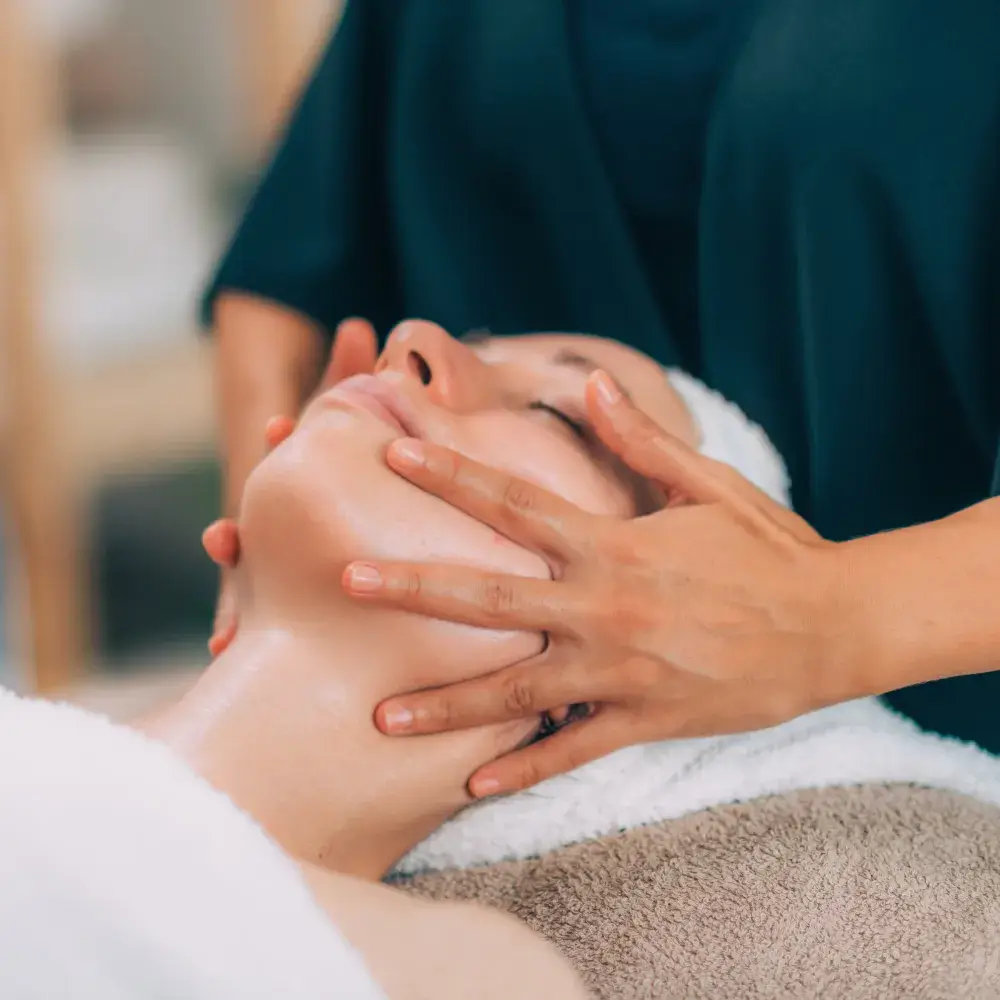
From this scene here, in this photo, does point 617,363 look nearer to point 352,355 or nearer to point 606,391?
point 606,391

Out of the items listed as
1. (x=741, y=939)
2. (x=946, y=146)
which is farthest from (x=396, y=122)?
(x=741, y=939)

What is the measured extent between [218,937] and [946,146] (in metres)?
0.68

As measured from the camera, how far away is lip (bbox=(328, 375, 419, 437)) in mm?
732

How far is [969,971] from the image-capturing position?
25.7 inches

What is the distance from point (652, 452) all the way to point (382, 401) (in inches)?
6.9

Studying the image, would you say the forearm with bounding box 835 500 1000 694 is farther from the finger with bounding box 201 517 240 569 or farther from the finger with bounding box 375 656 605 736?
the finger with bounding box 201 517 240 569

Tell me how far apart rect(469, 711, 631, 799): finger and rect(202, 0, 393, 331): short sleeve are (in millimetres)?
580

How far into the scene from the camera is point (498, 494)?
2.24 feet

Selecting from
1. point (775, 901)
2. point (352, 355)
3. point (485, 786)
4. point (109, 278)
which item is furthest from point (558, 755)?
point (109, 278)

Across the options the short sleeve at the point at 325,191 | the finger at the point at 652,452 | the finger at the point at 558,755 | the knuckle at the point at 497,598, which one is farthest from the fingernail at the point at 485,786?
the short sleeve at the point at 325,191

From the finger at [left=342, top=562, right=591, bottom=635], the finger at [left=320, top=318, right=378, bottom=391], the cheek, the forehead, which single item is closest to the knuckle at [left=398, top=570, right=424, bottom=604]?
the finger at [left=342, top=562, right=591, bottom=635]

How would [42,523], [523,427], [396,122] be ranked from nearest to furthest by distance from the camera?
[523,427] < [396,122] < [42,523]

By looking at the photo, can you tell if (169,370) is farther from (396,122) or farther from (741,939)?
(741,939)

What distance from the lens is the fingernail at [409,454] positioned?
26.6 inches
